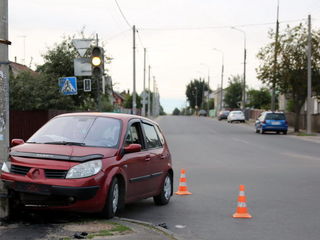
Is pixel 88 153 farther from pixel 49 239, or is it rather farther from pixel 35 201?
pixel 49 239

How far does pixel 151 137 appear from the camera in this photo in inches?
388

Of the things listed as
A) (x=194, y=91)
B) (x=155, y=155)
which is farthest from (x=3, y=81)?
(x=194, y=91)

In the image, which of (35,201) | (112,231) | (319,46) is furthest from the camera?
(319,46)

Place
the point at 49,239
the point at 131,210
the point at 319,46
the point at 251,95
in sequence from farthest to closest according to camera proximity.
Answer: the point at 251,95, the point at 319,46, the point at 131,210, the point at 49,239

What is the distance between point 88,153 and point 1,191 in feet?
4.07

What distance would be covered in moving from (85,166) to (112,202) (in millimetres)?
691

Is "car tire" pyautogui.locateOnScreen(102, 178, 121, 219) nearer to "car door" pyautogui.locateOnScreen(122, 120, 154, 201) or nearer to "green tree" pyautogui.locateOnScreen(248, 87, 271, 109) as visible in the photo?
"car door" pyautogui.locateOnScreen(122, 120, 154, 201)

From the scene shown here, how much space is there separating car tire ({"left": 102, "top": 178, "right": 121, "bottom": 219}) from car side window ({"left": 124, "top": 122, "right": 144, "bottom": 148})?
2.80 feet

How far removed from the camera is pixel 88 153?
7.73 metres

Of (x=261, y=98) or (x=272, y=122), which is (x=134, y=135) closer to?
(x=272, y=122)

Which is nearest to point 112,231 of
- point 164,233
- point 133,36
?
point 164,233

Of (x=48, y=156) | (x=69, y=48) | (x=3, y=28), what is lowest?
(x=48, y=156)

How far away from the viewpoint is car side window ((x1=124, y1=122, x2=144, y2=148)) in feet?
28.9

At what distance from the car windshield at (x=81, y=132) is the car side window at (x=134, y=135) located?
230 millimetres
